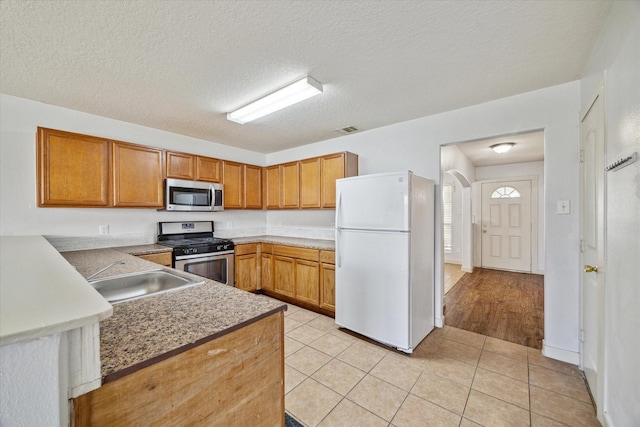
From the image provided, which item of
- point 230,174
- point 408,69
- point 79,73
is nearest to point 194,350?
point 408,69

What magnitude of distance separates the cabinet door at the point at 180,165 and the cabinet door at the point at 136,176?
0.10m

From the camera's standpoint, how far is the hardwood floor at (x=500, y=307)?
8.96 ft

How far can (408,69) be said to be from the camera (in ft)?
6.44

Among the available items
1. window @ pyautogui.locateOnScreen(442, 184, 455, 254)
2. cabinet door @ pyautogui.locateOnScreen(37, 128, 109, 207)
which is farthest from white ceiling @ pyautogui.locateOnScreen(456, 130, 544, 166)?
cabinet door @ pyautogui.locateOnScreen(37, 128, 109, 207)

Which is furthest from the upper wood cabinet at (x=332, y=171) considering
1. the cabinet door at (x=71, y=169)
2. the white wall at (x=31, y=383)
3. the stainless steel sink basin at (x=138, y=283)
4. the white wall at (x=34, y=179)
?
the white wall at (x=31, y=383)

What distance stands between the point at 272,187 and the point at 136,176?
1.85 metres

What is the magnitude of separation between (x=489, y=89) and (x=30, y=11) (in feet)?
10.4

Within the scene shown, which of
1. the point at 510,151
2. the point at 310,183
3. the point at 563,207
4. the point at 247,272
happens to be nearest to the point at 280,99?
the point at 310,183

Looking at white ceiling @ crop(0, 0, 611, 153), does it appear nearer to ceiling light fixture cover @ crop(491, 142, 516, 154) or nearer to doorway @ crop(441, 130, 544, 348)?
doorway @ crop(441, 130, 544, 348)

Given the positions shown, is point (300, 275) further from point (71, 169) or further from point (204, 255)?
point (71, 169)

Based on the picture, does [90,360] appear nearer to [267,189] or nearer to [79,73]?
[79,73]

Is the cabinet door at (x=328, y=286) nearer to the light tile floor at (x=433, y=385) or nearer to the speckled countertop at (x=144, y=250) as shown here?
the light tile floor at (x=433, y=385)

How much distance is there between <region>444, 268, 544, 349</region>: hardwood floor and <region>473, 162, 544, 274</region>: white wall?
2.33 ft

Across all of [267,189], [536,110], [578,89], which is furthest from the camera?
[267,189]
